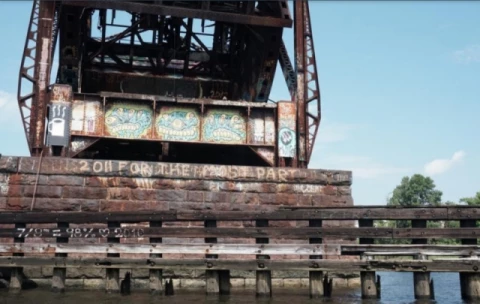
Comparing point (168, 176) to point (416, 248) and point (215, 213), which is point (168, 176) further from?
point (416, 248)

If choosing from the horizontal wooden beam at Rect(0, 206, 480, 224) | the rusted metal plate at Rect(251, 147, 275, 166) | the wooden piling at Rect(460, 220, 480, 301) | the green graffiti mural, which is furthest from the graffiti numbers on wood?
the rusted metal plate at Rect(251, 147, 275, 166)

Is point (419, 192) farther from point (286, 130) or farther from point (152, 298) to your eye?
point (152, 298)

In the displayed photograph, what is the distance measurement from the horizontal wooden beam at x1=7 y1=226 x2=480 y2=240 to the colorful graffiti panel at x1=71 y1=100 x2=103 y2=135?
6213mm

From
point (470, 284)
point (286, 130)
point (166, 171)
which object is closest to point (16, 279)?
point (166, 171)

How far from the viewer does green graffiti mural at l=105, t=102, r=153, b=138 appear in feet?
57.2

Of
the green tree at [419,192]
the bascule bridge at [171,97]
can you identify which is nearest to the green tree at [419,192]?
the green tree at [419,192]

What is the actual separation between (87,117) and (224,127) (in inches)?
190

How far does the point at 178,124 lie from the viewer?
17.9 meters

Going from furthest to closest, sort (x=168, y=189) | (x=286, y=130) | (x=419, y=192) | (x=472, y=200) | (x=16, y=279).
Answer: (x=419, y=192)
(x=472, y=200)
(x=286, y=130)
(x=168, y=189)
(x=16, y=279)

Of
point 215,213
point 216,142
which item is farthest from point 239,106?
point 215,213

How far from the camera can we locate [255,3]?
68.3 ft

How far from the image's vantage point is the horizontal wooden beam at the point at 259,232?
1027 centimetres

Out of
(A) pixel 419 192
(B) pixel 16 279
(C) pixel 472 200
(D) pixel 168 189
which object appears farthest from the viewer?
(A) pixel 419 192

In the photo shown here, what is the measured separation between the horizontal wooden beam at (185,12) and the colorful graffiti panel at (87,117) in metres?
3.79
